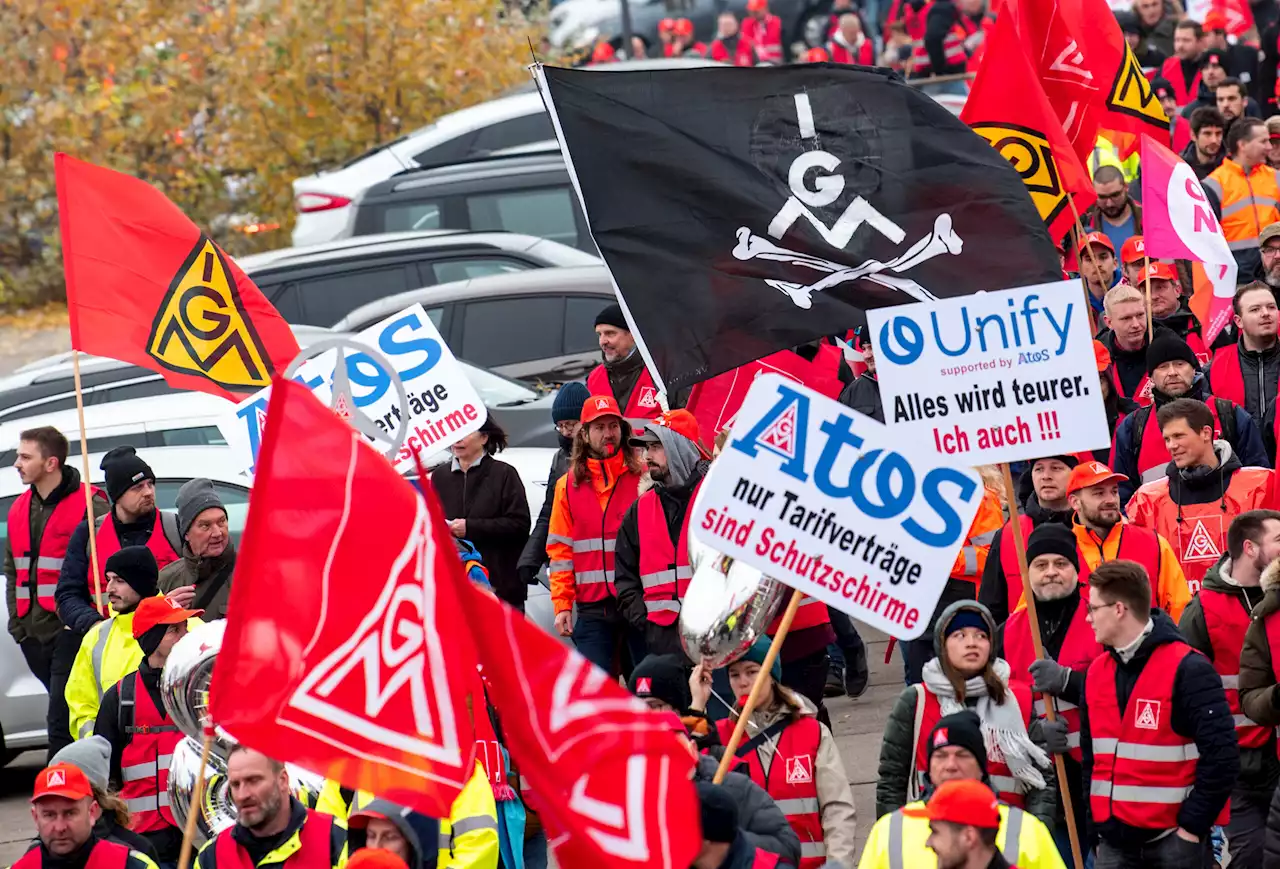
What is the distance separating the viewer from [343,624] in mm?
6055

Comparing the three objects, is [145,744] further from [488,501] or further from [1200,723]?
[1200,723]

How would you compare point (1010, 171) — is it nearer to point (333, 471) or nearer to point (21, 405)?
point (333, 471)

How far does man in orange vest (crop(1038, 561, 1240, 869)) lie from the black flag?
1.26 m

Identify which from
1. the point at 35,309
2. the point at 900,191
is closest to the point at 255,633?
the point at 900,191

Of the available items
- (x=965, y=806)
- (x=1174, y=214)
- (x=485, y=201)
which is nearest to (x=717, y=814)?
(x=965, y=806)

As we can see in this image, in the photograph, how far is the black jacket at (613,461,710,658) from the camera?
33.5ft

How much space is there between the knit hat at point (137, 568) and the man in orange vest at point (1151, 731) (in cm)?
402

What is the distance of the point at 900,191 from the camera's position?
8180 millimetres

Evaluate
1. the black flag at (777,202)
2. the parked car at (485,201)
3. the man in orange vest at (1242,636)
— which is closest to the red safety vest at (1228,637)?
the man in orange vest at (1242,636)

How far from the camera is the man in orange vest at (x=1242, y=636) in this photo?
27.4ft

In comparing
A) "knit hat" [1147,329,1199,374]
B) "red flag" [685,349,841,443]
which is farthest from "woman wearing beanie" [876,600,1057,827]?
"red flag" [685,349,841,443]

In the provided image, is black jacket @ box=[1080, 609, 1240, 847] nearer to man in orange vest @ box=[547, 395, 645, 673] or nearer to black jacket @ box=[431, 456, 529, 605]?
man in orange vest @ box=[547, 395, 645, 673]

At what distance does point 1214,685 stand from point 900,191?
2.07 meters

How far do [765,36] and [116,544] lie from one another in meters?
19.1
